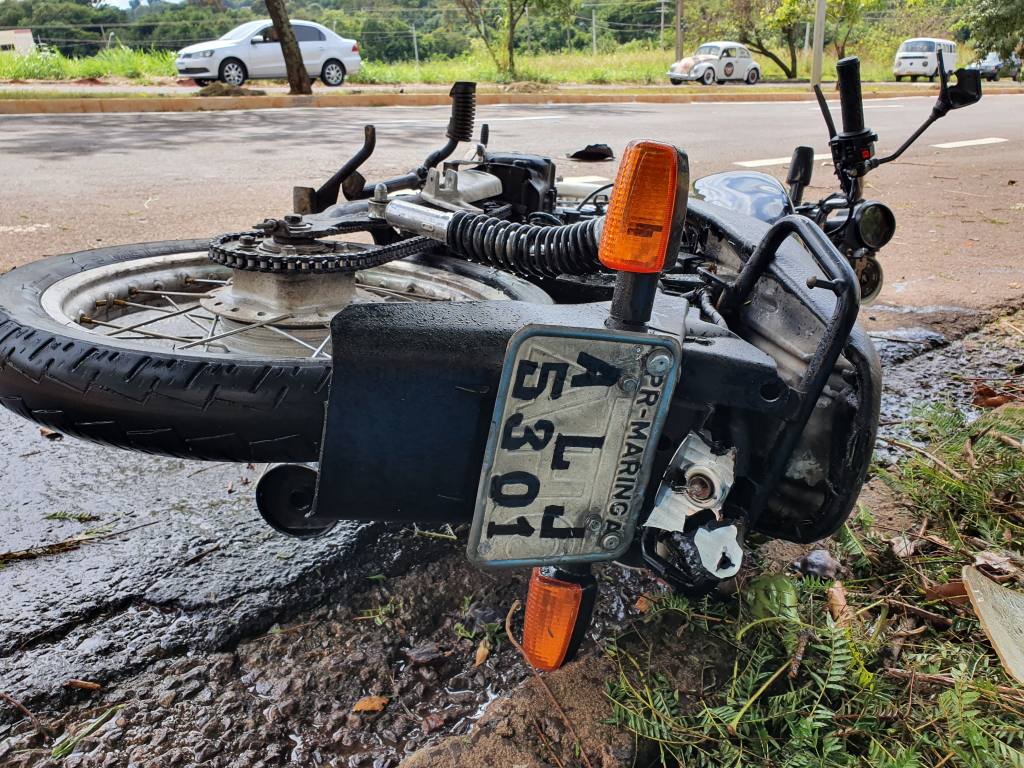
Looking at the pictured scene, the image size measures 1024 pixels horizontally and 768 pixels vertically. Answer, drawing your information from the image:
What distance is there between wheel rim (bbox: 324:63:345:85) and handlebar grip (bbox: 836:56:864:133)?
18.5m

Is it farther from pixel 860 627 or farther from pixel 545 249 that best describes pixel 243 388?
pixel 860 627

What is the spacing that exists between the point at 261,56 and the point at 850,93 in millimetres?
18322

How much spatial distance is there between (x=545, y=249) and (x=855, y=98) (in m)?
1.17

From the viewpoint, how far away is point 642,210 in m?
1.11

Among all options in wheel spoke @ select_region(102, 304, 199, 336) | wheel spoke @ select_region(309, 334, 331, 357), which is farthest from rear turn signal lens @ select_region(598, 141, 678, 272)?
wheel spoke @ select_region(102, 304, 199, 336)

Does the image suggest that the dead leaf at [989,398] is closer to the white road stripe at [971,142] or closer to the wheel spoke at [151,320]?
the wheel spoke at [151,320]

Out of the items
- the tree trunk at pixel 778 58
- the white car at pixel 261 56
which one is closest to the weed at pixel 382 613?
the white car at pixel 261 56

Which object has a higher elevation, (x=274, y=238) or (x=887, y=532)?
(x=274, y=238)

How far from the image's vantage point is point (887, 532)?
2.13 meters

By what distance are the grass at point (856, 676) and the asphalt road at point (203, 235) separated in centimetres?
80

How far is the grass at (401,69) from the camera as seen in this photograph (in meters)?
17.4

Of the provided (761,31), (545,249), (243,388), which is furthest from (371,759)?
(761,31)

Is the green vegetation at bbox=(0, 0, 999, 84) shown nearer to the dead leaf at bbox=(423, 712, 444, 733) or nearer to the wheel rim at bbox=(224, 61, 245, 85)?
the wheel rim at bbox=(224, 61, 245, 85)

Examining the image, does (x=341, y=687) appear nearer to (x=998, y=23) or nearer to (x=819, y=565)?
(x=819, y=565)
